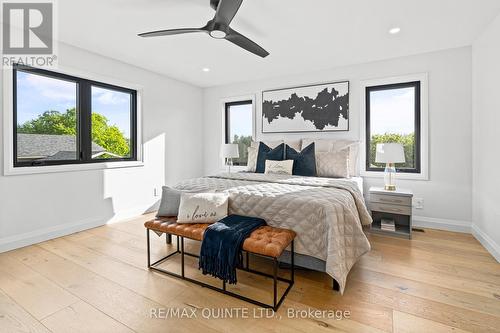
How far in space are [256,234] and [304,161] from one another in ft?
6.20

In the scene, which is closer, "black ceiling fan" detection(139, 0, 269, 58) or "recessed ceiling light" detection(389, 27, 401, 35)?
"black ceiling fan" detection(139, 0, 269, 58)

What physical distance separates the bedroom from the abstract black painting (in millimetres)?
32

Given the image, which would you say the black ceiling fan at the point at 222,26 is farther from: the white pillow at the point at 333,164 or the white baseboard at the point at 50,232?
the white baseboard at the point at 50,232

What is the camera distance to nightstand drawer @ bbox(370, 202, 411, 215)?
3092mm

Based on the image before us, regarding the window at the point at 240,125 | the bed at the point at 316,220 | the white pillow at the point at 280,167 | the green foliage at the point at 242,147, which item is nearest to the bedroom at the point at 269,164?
the bed at the point at 316,220

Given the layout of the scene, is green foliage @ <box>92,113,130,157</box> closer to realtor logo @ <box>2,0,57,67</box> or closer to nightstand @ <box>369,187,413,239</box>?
realtor logo @ <box>2,0,57,67</box>

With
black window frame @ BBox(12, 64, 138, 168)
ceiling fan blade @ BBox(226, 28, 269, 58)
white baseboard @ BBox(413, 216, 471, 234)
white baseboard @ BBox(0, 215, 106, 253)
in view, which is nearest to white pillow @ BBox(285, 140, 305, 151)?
ceiling fan blade @ BBox(226, 28, 269, 58)

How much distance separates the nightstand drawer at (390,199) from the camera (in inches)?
122

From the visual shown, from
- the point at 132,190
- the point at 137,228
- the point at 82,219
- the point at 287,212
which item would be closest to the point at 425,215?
the point at 287,212

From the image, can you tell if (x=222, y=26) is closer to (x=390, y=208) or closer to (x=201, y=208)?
(x=201, y=208)

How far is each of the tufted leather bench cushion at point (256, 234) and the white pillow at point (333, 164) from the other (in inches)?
67.1

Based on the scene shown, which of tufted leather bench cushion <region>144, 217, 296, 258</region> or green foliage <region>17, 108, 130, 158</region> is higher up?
green foliage <region>17, 108, 130, 158</region>

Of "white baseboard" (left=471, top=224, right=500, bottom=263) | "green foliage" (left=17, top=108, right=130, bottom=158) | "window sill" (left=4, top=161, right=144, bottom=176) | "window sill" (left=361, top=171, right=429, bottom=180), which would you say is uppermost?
"green foliage" (left=17, top=108, right=130, bottom=158)

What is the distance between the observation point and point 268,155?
3834 mm
